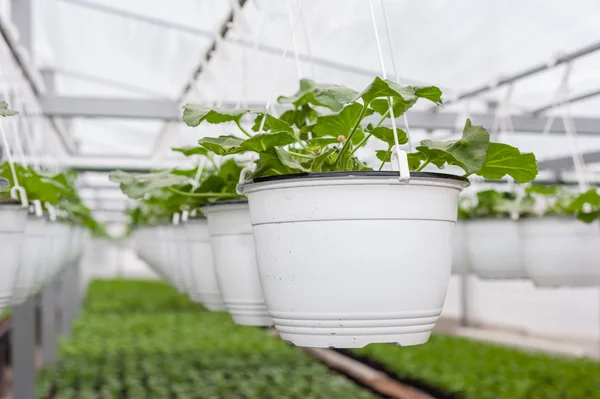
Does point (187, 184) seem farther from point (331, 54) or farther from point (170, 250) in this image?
point (331, 54)

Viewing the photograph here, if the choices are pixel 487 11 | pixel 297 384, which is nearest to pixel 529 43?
pixel 487 11

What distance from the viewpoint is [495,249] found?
1804 mm

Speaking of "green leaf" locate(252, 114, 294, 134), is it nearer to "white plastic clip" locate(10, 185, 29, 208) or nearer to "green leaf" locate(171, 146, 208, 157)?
"green leaf" locate(171, 146, 208, 157)

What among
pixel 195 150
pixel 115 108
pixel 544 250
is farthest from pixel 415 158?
pixel 115 108

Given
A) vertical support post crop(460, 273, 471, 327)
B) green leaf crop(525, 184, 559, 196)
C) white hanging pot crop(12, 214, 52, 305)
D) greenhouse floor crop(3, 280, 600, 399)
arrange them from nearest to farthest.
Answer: white hanging pot crop(12, 214, 52, 305) < green leaf crop(525, 184, 559, 196) < greenhouse floor crop(3, 280, 600, 399) < vertical support post crop(460, 273, 471, 327)

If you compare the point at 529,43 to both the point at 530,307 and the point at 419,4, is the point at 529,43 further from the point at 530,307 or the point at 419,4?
the point at 530,307

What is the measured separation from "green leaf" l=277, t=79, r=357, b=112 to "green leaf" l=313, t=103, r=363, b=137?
0.02 metres

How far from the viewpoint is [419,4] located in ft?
10.9

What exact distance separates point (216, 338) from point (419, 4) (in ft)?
12.2

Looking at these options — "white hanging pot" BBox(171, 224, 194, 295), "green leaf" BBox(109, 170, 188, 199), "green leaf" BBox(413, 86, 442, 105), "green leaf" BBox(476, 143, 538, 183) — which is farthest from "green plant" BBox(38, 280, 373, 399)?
"green leaf" BBox(413, 86, 442, 105)

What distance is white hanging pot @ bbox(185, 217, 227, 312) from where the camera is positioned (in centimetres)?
133

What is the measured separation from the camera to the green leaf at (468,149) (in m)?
0.81

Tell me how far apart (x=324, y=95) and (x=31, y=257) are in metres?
0.65

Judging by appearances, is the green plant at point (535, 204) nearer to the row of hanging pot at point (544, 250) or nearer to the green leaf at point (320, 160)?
the row of hanging pot at point (544, 250)
